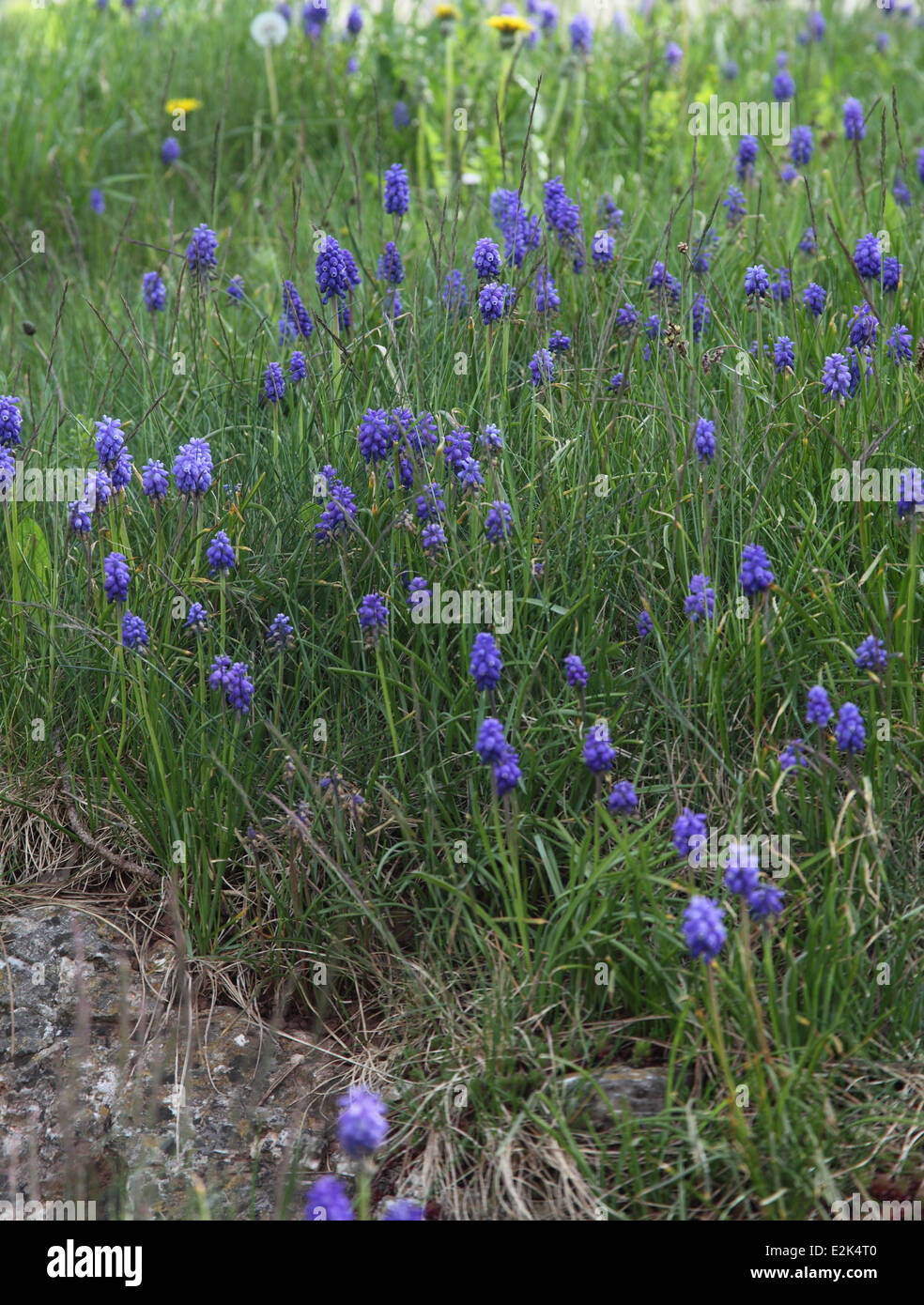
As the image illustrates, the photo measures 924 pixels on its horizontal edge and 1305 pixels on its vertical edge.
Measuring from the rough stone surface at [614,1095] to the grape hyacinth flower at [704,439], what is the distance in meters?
1.38

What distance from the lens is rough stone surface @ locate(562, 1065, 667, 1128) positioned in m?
2.24

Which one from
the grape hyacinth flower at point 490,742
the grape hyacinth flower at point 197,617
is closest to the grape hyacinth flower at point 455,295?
the grape hyacinth flower at point 197,617

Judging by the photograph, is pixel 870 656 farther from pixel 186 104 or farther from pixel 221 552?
pixel 186 104

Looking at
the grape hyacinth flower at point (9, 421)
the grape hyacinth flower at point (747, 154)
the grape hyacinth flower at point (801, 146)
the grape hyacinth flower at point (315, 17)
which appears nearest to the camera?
the grape hyacinth flower at point (9, 421)

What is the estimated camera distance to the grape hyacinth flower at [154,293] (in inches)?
159

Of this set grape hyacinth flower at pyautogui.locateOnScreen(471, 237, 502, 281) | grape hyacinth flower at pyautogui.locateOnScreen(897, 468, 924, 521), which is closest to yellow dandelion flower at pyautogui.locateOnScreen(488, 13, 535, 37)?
grape hyacinth flower at pyautogui.locateOnScreen(471, 237, 502, 281)

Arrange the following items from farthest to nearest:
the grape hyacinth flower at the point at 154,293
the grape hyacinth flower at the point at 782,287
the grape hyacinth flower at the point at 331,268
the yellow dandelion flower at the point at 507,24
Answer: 1. the yellow dandelion flower at the point at 507,24
2. the grape hyacinth flower at the point at 154,293
3. the grape hyacinth flower at the point at 782,287
4. the grape hyacinth flower at the point at 331,268

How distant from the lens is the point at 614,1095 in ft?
7.45

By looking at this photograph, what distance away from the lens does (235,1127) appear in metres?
2.40

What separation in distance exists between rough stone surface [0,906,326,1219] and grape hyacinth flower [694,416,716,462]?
1.59 meters

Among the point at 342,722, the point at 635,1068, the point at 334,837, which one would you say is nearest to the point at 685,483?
the point at 342,722

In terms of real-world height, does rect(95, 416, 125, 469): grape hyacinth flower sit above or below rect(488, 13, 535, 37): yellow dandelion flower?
below

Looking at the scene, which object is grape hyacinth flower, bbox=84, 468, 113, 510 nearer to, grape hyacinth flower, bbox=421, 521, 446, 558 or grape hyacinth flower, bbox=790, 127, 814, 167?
grape hyacinth flower, bbox=421, 521, 446, 558

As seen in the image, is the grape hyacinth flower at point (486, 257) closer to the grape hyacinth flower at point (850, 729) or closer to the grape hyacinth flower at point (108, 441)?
the grape hyacinth flower at point (108, 441)
